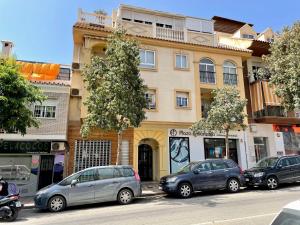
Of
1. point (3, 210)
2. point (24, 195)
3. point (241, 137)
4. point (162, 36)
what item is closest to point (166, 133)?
point (241, 137)

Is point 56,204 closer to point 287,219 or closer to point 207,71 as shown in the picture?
point 287,219

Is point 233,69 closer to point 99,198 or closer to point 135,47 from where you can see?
point 135,47

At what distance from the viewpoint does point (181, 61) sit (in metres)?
21.4

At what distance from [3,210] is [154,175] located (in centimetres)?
1163

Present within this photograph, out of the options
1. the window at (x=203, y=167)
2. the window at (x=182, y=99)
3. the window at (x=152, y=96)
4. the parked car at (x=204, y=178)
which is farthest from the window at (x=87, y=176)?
the window at (x=182, y=99)

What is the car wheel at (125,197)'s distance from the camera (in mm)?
11898

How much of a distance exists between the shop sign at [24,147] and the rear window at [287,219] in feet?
53.0

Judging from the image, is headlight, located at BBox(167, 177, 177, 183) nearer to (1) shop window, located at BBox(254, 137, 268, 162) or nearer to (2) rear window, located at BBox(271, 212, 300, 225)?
(2) rear window, located at BBox(271, 212, 300, 225)

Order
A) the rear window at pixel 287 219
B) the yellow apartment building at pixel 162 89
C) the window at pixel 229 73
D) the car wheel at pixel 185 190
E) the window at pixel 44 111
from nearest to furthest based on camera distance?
the rear window at pixel 287 219, the car wheel at pixel 185 190, the window at pixel 44 111, the yellow apartment building at pixel 162 89, the window at pixel 229 73

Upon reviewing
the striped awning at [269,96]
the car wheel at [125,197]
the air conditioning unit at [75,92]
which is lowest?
the car wheel at [125,197]

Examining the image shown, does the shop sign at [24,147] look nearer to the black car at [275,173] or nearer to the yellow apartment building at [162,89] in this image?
the yellow apartment building at [162,89]

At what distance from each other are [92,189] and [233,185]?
6892 millimetres

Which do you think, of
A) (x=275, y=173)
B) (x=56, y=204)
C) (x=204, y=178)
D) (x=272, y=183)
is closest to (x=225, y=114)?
(x=275, y=173)

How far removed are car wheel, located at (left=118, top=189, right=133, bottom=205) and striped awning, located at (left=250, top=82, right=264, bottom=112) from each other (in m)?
14.5
